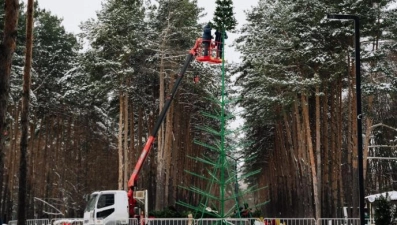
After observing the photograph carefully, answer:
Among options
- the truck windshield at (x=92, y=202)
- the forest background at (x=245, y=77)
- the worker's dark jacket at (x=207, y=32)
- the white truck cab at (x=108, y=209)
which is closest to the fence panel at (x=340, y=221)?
the forest background at (x=245, y=77)

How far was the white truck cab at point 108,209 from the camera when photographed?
2406 cm

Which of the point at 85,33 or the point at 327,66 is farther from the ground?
the point at 85,33

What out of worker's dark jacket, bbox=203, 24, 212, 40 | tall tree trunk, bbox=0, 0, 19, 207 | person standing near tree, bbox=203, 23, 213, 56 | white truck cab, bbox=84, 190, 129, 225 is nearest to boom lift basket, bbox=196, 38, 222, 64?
person standing near tree, bbox=203, 23, 213, 56

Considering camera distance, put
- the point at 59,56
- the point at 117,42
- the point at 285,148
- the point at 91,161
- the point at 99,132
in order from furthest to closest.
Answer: the point at 91,161 → the point at 99,132 → the point at 285,148 → the point at 59,56 → the point at 117,42

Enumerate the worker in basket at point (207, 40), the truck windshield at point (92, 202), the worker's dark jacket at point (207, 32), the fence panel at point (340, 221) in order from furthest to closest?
the fence panel at point (340, 221)
the truck windshield at point (92, 202)
the worker in basket at point (207, 40)
the worker's dark jacket at point (207, 32)

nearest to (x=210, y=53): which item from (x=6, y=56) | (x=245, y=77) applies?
(x=6, y=56)

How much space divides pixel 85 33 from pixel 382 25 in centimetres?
1850

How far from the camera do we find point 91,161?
219 feet

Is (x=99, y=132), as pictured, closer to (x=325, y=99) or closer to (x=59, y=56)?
(x=59, y=56)

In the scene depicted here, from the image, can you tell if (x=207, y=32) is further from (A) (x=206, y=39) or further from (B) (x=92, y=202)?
(B) (x=92, y=202)

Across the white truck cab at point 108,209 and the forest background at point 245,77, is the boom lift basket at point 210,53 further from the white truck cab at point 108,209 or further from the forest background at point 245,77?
the forest background at point 245,77

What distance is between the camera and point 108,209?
24.3 m

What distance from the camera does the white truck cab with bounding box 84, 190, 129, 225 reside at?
2406cm

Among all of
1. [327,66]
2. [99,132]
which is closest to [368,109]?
[327,66]
